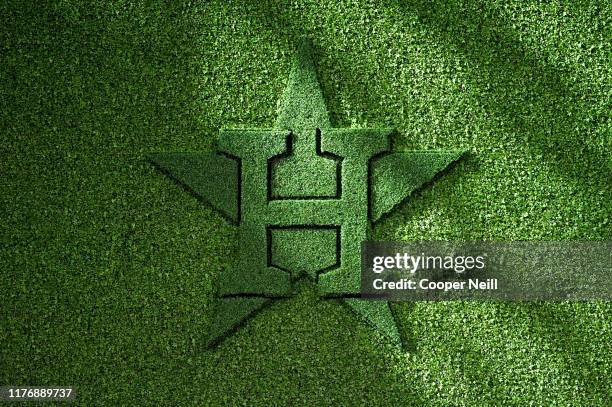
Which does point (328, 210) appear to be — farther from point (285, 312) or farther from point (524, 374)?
point (524, 374)

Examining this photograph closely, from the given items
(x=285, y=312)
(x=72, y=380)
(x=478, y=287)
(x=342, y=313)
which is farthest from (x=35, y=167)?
(x=478, y=287)

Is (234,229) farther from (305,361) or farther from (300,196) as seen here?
(305,361)

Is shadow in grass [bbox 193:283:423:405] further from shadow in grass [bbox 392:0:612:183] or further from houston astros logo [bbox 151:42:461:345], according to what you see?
shadow in grass [bbox 392:0:612:183]

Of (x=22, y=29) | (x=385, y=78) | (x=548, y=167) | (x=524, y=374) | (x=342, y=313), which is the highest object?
(x=22, y=29)

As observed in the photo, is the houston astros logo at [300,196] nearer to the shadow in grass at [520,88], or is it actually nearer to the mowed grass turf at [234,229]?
the mowed grass turf at [234,229]

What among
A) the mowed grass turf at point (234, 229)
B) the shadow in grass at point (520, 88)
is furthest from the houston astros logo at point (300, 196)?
the shadow in grass at point (520, 88)
